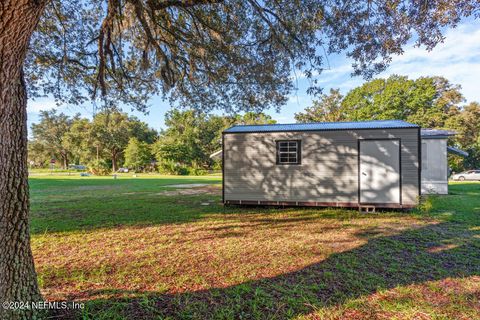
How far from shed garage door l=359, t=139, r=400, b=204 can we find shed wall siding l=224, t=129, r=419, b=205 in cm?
16

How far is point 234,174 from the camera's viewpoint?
8516 mm

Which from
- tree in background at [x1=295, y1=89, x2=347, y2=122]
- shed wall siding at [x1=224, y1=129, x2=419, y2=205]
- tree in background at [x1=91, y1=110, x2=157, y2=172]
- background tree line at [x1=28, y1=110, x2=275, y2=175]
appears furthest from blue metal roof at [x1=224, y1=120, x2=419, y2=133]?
tree in background at [x1=91, y1=110, x2=157, y2=172]

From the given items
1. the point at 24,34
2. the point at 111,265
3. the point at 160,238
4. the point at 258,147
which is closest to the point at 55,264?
the point at 111,265

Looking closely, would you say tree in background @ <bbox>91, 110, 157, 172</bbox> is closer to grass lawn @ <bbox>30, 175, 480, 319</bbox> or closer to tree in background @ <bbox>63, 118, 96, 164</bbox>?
tree in background @ <bbox>63, 118, 96, 164</bbox>

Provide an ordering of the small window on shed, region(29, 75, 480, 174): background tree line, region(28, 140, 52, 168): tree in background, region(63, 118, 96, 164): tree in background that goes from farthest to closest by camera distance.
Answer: region(28, 140, 52, 168): tree in background → region(63, 118, 96, 164): tree in background → region(29, 75, 480, 174): background tree line → the small window on shed

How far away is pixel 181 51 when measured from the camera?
23.5 feet

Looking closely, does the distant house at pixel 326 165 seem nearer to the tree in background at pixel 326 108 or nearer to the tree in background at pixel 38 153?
the tree in background at pixel 326 108

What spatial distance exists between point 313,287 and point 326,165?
5553mm

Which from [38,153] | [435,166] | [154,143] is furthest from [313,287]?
[38,153]

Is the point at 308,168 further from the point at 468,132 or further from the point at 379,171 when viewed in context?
the point at 468,132

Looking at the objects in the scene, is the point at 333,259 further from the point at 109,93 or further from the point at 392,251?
the point at 109,93

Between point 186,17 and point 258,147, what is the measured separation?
4.48 metres

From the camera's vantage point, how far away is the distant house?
7176 mm

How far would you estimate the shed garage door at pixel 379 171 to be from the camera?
7.22 metres
